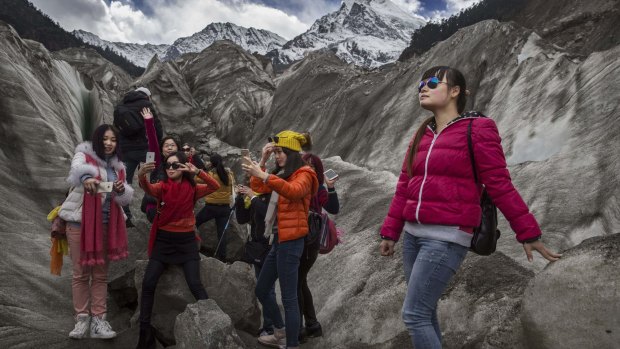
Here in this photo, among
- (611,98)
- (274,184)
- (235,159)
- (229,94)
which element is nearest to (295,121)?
(235,159)

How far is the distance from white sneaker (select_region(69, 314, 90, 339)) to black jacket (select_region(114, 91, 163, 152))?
3.18 meters

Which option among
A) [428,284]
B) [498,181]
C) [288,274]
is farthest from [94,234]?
[498,181]

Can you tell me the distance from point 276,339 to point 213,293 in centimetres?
118

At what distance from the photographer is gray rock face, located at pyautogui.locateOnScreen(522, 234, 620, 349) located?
10.1 ft

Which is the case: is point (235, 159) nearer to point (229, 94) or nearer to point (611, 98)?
point (229, 94)

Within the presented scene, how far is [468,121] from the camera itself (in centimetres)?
332

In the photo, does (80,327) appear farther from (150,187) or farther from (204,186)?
(204,186)

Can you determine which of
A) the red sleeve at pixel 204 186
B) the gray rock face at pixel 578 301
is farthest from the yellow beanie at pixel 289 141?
the gray rock face at pixel 578 301

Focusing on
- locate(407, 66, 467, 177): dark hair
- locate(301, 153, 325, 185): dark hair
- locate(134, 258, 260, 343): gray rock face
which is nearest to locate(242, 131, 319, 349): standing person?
locate(301, 153, 325, 185): dark hair

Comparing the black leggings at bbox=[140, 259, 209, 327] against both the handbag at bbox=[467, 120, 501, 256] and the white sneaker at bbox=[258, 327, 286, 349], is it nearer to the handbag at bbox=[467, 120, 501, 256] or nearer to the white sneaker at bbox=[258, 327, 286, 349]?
the white sneaker at bbox=[258, 327, 286, 349]

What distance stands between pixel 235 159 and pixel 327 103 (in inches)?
209

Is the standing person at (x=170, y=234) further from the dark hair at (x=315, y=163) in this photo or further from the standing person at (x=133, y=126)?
the standing person at (x=133, y=126)

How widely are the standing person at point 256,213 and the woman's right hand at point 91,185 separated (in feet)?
4.95

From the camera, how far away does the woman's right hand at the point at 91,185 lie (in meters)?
5.03
